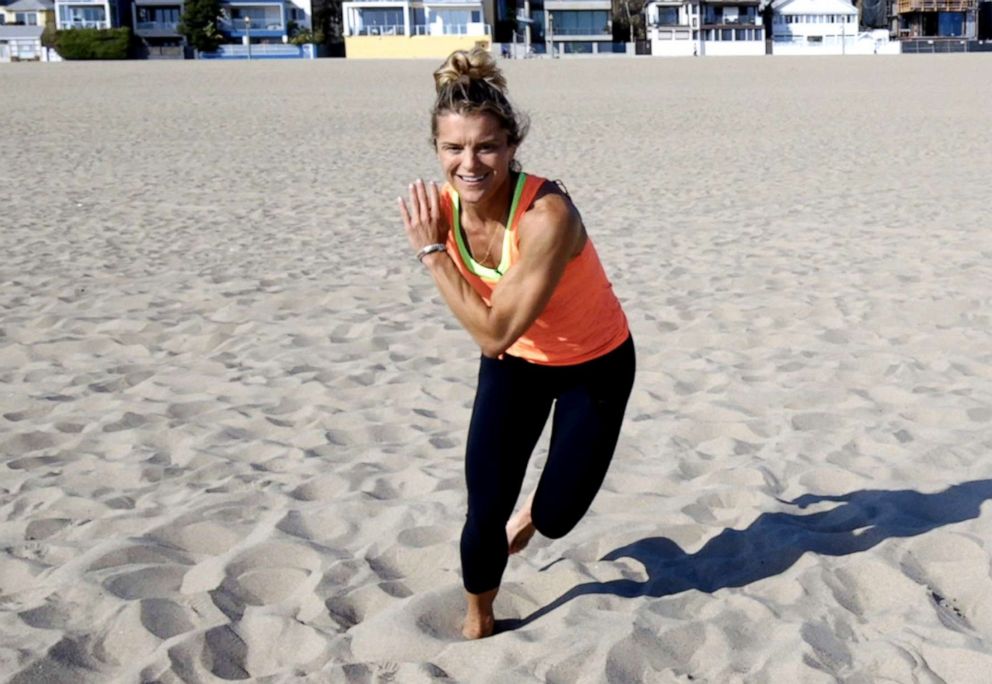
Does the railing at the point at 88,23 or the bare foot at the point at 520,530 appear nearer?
the bare foot at the point at 520,530

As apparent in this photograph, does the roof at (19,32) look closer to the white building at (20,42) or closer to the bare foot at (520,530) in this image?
the white building at (20,42)

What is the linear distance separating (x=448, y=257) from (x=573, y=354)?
42 centimetres

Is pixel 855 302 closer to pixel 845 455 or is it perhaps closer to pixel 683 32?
pixel 845 455

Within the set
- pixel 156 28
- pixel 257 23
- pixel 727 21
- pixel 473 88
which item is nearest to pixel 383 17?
pixel 257 23

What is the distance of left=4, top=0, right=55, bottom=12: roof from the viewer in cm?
8350

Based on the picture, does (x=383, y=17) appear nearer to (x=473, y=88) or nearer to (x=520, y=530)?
(x=520, y=530)

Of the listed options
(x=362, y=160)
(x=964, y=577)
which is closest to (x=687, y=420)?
(x=964, y=577)

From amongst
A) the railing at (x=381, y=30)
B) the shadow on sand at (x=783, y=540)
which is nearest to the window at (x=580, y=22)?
the railing at (x=381, y=30)

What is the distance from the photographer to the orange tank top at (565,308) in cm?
287

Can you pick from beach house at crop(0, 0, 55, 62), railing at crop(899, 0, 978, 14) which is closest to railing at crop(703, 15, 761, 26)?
railing at crop(899, 0, 978, 14)

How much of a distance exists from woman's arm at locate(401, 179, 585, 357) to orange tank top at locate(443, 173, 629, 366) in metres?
0.11

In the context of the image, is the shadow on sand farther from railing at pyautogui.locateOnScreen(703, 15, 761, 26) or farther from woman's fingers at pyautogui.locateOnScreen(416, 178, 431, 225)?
railing at pyautogui.locateOnScreen(703, 15, 761, 26)

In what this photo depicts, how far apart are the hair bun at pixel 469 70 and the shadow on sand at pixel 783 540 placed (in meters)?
1.42

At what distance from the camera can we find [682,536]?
12.2 feet
